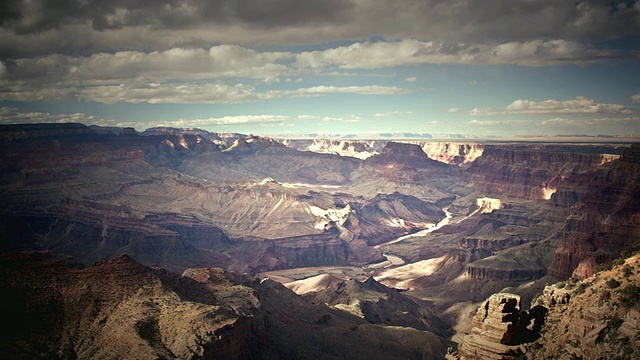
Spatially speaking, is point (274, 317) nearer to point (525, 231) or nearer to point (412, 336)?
point (412, 336)

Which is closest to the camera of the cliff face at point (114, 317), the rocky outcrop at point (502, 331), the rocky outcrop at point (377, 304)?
the rocky outcrop at point (502, 331)

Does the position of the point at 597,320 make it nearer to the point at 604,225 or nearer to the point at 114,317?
the point at 114,317

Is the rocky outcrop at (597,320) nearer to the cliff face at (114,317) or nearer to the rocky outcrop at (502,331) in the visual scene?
the rocky outcrop at (502,331)

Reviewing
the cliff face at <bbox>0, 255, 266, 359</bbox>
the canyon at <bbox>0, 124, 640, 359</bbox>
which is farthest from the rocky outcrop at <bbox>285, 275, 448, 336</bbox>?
the cliff face at <bbox>0, 255, 266, 359</bbox>

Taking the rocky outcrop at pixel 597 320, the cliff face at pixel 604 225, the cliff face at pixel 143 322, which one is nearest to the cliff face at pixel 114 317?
the cliff face at pixel 143 322

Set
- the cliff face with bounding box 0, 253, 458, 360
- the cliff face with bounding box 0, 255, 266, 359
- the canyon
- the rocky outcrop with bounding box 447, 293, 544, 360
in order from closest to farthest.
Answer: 1. the rocky outcrop with bounding box 447, 293, 544, 360
2. the cliff face with bounding box 0, 255, 266, 359
3. the cliff face with bounding box 0, 253, 458, 360
4. the canyon

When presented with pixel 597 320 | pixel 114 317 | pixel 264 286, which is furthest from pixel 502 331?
pixel 264 286

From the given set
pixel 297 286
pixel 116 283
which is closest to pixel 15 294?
pixel 116 283

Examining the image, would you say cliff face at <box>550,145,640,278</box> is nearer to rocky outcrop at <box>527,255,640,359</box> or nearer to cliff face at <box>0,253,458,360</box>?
cliff face at <box>0,253,458,360</box>
